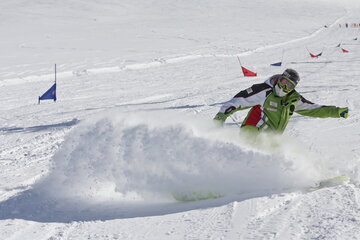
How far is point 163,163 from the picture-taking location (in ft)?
17.7

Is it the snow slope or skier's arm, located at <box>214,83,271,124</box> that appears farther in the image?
skier's arm, located at <box>214,83,271,124</box>

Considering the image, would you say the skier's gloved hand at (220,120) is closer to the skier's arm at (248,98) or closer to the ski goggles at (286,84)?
the skier's arm at (248,98)

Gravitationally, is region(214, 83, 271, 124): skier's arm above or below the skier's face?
below

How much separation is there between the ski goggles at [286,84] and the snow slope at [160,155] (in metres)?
0.59

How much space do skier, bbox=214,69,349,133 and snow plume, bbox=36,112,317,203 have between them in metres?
0.41

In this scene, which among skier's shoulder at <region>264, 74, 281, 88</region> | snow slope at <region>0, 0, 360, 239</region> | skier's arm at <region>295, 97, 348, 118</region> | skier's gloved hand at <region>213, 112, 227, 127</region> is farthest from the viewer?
skier's arm at <region>295, 97, 348, 118</region>

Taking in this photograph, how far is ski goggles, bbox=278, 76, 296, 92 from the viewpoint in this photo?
18.7 ft

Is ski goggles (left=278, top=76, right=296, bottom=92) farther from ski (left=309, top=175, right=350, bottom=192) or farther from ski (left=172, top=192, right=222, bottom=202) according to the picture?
ski (left=172, top=192, right=222, bottom=202)

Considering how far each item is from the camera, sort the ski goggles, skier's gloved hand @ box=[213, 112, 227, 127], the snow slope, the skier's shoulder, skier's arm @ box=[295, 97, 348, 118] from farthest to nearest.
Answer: skier's arm @ box=[295, 97, 348, 118] → the skier's shoulder → the ski goggles → skier's gloved hand @ box=[213, 112, 227, 127] → the snow slope

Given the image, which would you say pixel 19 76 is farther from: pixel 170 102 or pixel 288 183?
pixel 288 183

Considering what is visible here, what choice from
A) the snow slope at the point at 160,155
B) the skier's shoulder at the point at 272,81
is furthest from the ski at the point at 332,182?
the skier's shoulder at the point at 272,81

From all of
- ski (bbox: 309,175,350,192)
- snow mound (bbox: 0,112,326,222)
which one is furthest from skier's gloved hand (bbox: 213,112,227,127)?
ski (bbox: 309,175,350,192)

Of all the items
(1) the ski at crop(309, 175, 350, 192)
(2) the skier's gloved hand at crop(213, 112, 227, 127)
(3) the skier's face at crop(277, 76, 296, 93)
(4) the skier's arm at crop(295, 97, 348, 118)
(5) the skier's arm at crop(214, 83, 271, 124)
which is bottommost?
(1) the ski at crop(309, 175, 350, 192)

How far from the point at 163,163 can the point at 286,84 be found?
1700 mm
